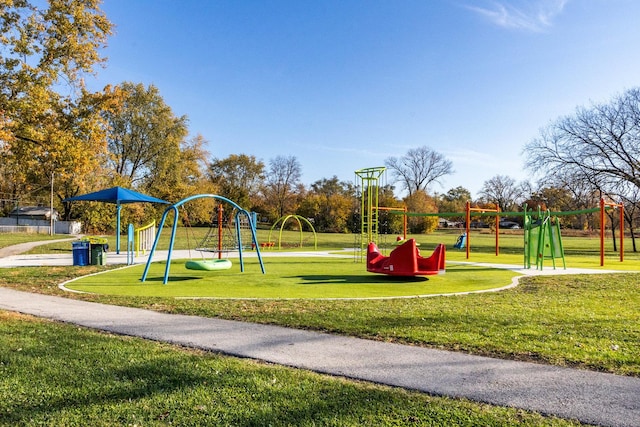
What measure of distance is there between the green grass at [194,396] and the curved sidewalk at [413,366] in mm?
260

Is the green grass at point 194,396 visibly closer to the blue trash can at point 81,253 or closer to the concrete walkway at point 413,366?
the concrete walkway at point 413,366

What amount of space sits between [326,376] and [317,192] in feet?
264

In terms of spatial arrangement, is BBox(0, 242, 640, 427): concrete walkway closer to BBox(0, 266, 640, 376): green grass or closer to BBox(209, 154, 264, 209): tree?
BBox(0, 266, 640, 376): green grass

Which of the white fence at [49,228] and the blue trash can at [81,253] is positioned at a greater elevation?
the white fence at [49,228]

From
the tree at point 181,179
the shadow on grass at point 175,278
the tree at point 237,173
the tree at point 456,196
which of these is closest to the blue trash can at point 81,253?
the shadow on grass at point 175,278

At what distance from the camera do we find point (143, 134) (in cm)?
4759

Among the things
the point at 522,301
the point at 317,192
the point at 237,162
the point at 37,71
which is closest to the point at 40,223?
the point at 237,162

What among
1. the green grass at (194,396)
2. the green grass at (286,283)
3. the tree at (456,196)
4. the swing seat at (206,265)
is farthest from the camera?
the tree at (456,196)

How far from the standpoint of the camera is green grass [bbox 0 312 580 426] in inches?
133

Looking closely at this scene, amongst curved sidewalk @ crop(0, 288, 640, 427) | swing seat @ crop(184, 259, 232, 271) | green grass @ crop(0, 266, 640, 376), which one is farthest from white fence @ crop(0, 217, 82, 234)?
curved sidewalk @ crop(0, 288, 640, 427)

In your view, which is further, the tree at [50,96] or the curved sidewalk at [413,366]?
the tree at [50,96]

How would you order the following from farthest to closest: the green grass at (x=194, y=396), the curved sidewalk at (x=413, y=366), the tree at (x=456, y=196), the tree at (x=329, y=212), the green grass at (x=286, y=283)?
the tree at (x=456, y=196) → the tree at (x=329, y=212) → the green grass at (x=286, y=283) → the curved sidewalk at (x=413, y=366) → the green grass at (x=194, y=396)

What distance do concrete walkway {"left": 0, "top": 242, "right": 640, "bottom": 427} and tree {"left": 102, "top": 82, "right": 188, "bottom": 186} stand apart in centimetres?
4299

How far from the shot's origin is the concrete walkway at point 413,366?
12.4 feet
